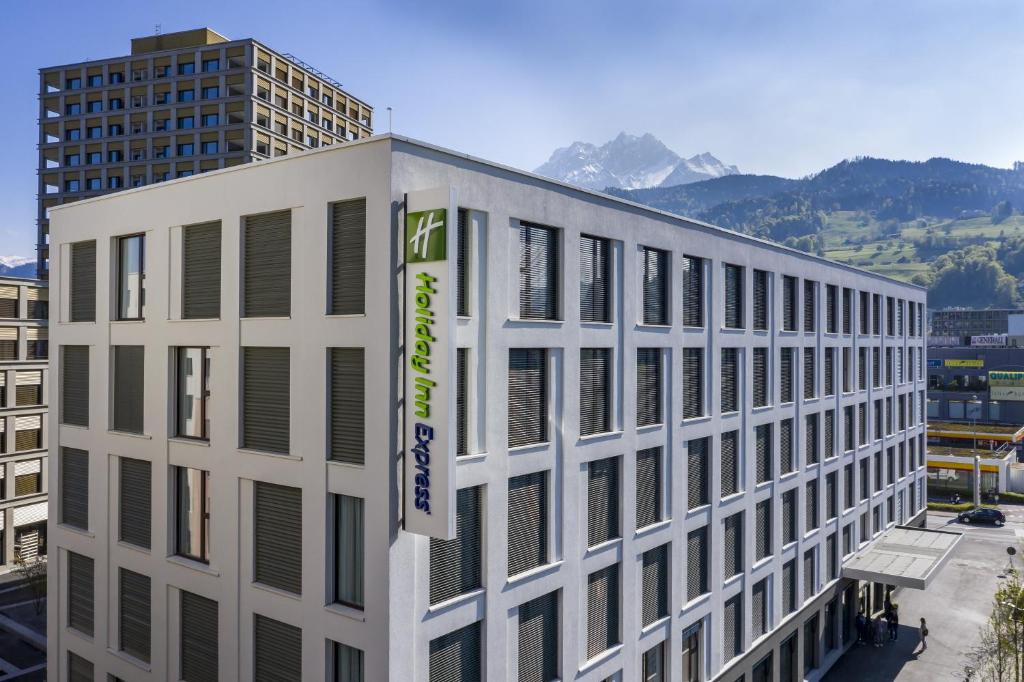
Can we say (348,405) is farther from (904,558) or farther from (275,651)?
(904,558)

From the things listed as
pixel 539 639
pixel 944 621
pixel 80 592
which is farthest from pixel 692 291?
pixel 944 621

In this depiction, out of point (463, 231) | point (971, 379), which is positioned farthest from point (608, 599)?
point (971, 379)

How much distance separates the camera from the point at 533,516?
59.4ft

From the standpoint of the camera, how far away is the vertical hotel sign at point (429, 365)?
13672 millimetres

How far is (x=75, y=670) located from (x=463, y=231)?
1867 centimetres

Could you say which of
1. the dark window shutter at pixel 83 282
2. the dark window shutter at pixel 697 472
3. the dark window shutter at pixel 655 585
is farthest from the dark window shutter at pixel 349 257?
the dark window shutter at pixel 697 472

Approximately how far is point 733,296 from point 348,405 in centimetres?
1751

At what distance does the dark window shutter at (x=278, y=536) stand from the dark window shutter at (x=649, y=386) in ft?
35.2

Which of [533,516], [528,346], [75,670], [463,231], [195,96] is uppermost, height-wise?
[195,96]

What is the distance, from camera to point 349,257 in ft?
50.4

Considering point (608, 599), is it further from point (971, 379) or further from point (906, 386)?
point (971, 379)

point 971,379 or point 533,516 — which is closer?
point 533,516

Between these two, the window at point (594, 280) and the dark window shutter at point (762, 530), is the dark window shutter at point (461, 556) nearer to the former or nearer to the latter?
the window at point (594, 280)

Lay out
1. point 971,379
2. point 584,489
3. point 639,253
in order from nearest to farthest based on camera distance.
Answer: point 584,489 < point 639,253 < point 971,379
